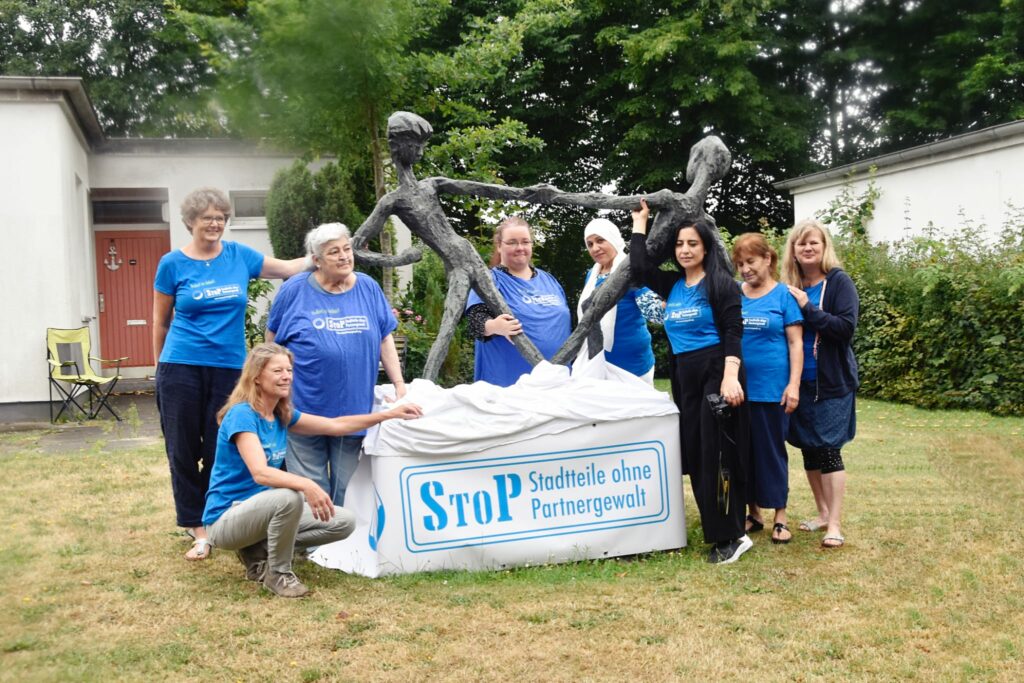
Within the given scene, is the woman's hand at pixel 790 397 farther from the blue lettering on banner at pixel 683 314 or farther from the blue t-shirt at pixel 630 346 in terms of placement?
the blue t-shirt at pixel 630 346

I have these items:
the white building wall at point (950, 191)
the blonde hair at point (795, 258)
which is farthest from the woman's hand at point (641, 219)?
the white building wall at point (950, 191)

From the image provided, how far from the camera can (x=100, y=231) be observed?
45.6 ft

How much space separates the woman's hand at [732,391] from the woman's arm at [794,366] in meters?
0.33

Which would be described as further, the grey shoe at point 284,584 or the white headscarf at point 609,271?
the white headscarf at point 609,271

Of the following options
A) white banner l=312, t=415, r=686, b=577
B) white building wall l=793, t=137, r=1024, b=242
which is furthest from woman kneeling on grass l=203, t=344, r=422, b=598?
white building wall l=793, t=137, r=1024, b=242

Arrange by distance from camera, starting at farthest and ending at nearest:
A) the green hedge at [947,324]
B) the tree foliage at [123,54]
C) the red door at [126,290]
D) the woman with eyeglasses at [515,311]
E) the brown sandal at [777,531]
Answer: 1. the red door at [126,290]
2. the green hedge at [947,324]
3. the woman with eyeglasses at [515,311]
4. the brown sandal at [777,531]
5. the tree foliage at [123,54]

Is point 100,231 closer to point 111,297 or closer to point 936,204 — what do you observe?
point 111,297

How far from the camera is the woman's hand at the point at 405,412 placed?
A: 4012mm

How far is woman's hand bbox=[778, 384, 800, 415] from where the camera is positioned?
173 inches

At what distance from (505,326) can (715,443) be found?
1126mm

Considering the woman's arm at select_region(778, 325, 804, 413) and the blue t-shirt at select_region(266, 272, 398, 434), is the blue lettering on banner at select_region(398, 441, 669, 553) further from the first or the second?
the woman's arm at select_region(778, 325, 804, 413)

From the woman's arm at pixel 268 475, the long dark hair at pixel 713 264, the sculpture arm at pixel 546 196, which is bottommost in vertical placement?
the woman's arm at pixel 268 475

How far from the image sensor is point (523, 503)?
428cm

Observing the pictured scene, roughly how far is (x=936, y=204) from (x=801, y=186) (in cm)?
329
